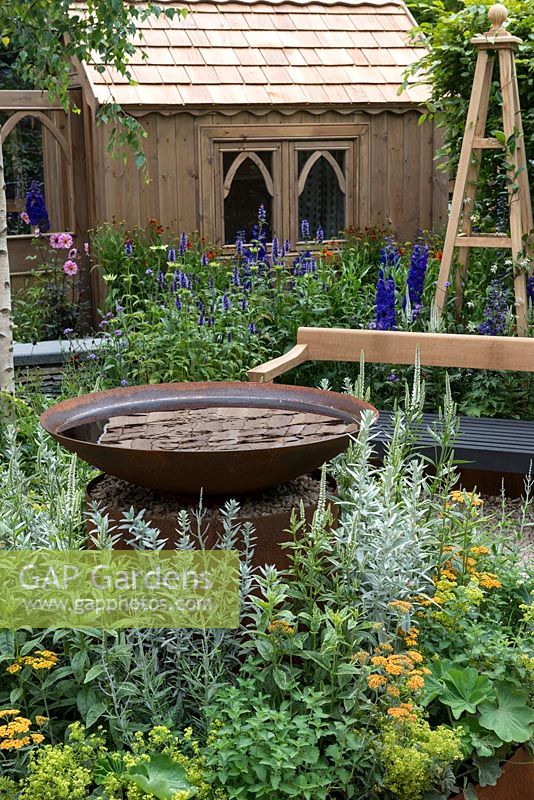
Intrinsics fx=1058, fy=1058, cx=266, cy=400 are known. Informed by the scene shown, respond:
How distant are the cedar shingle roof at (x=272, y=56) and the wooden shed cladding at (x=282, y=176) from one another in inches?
7.7

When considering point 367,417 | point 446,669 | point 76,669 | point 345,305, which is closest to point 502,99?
point 345,305

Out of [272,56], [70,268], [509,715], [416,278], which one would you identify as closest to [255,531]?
[509,715]

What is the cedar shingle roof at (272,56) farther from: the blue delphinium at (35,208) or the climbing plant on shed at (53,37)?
the climbing plant on shed at (53,37)

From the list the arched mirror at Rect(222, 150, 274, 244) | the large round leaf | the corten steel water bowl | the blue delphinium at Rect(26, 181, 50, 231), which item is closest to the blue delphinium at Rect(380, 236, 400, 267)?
the arched mirror at Rect(222, 150, 274, 244)

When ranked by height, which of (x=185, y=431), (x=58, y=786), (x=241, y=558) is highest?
(x=185, y=431)

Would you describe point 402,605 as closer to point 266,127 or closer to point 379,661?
point 379,661

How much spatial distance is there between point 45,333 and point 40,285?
0.63 m

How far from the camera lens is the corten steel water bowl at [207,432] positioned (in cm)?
→ 308

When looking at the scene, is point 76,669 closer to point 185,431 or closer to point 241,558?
point 241,558

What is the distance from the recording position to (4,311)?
539cm

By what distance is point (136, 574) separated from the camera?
3053 mm

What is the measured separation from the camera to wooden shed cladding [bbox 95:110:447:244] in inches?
356

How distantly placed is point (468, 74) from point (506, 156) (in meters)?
0.86

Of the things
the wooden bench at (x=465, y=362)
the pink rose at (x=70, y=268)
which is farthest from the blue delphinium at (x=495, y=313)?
the pink rose at (x=70, y=268)
